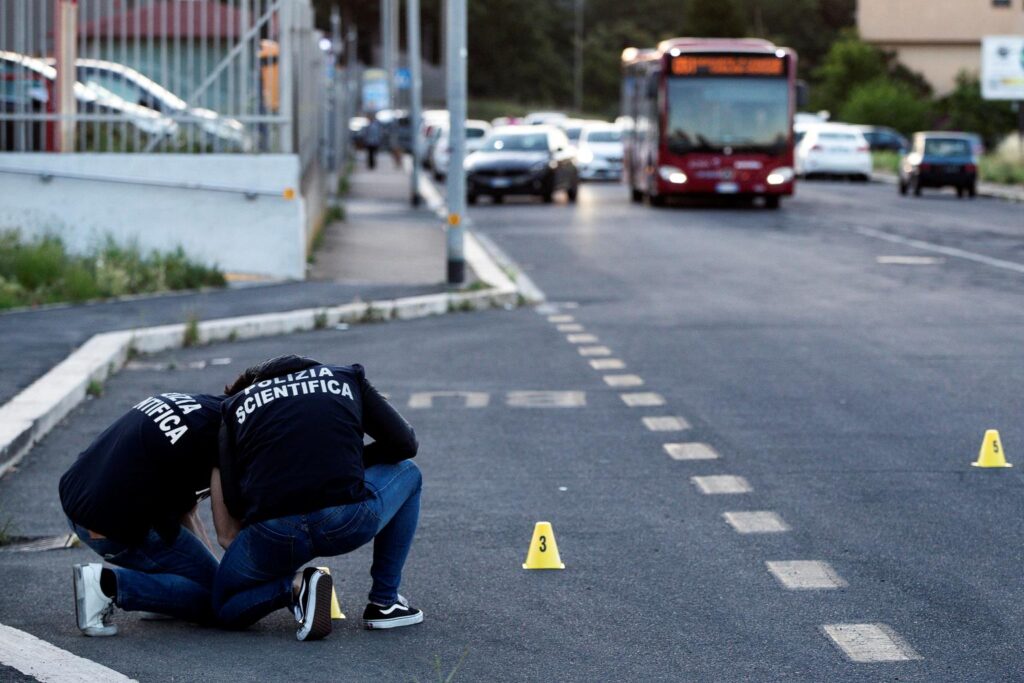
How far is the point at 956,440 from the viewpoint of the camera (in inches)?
412

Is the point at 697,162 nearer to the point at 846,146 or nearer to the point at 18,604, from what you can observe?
the point at 846,146

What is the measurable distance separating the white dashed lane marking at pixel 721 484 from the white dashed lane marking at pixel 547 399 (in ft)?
8.78

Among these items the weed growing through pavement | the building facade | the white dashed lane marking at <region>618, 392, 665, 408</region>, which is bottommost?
the white dashed lane marking at <region>618, 392, 665, 408</region>

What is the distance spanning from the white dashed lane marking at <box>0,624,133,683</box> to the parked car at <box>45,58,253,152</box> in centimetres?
1493

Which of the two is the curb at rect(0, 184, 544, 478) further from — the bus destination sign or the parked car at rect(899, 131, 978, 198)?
the parked car at rect(899, 131, 978, 198)

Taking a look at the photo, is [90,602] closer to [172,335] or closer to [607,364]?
[607,364]

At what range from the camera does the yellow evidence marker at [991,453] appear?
31.6ft

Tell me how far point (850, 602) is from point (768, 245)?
20625 mm

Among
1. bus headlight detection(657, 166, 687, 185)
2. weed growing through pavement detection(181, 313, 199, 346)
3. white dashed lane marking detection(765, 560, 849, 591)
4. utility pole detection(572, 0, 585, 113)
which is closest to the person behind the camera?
white dashed lane marking detection(765, 560, 849, 591)

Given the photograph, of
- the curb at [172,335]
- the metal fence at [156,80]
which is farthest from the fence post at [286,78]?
the curb at [172,335]

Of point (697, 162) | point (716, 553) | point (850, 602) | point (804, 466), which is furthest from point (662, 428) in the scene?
point (697, 162)

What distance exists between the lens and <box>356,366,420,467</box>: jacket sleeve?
21.0ft

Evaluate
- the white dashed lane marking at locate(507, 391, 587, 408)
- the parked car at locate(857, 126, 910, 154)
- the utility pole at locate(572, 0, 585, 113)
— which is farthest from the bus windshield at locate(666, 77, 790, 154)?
the utility pole at locate(572, 0, 585, 113)

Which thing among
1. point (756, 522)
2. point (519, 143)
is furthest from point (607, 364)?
point (519, 143)
